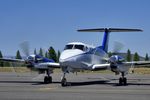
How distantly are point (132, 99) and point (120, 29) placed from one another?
66.6 feet

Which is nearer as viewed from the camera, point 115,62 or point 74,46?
point 115,62

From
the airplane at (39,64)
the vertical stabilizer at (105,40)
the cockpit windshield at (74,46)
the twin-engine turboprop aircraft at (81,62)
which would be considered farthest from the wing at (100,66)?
the vertical stabilizer at (105,40)

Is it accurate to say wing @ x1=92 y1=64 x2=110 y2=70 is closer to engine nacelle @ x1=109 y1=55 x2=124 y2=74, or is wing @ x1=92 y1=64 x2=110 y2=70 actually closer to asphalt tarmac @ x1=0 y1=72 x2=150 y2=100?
engine nacelle @ x1=109 y1=55 x2=124 y2=74

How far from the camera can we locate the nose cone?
92.8ft

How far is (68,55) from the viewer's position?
94.3 feet

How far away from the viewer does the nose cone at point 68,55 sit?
28284 mm

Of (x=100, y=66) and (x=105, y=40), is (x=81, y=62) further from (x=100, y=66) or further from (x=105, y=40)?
(x=105, y=40)

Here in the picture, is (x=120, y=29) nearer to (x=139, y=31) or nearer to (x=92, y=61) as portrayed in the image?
(x=139, y=31)

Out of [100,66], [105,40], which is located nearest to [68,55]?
[100,66]

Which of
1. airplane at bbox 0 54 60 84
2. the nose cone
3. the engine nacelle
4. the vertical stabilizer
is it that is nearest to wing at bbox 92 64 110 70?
the engine nacelle

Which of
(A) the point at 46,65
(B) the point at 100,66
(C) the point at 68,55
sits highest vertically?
(C) the point at 68,55

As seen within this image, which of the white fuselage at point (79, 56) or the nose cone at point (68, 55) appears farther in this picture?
the white fuselage at point (79, 56)

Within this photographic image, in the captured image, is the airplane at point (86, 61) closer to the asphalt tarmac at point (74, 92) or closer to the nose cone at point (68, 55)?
the nose cone at point (68, 55)

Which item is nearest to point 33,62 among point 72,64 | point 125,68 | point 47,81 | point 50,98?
point 47,81
